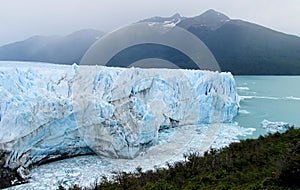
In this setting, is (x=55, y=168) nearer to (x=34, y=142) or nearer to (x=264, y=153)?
(x=34, y=142)

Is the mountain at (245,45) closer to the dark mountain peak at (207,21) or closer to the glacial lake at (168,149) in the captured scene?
the dark mountain peak at (207,21)

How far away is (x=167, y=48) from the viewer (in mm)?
26875

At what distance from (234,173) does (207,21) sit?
40.2m

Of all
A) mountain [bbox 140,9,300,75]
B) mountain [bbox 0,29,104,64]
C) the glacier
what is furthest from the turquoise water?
mountain [bbox 140,9,300,75]

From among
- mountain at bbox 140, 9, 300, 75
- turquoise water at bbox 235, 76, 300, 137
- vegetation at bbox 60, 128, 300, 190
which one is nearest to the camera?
vegetation at bbox 60, 128, 300, 190

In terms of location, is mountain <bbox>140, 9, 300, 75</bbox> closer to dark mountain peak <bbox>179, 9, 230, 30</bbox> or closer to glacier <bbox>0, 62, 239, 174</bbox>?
dark mountain peak <bbox>179, 9, 230, 30</bbox>

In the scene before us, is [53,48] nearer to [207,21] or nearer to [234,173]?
[234,173]

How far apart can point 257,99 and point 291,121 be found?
5.42 metres

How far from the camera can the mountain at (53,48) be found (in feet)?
58.3

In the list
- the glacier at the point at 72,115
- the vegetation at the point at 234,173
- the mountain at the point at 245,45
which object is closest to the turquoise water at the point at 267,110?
the glacier at the point at 72,115

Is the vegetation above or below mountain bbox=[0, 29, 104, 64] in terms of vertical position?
above

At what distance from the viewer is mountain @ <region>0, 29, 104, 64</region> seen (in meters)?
17.8

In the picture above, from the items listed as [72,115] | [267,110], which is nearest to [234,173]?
[72,115]

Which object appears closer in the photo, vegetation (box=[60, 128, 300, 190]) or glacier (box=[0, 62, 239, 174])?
vegetation (box=[60, 128, 300, 190])
